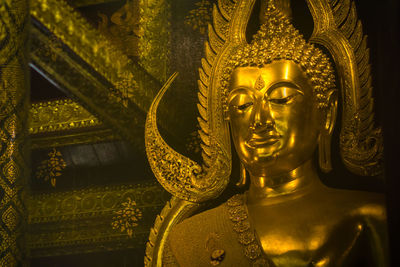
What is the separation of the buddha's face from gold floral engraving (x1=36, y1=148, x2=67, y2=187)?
1078 mm

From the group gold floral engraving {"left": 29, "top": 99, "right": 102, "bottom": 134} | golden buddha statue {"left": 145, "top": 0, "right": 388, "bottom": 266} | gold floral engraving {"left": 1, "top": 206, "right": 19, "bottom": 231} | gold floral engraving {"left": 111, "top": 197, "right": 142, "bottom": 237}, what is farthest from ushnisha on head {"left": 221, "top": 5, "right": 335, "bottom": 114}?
gold floral engraving {"left": 1, "top": 206, "right": 19, "bottom": 231}

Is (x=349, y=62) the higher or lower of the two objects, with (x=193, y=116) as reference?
higher

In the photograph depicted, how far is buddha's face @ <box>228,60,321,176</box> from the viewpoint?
3.13m

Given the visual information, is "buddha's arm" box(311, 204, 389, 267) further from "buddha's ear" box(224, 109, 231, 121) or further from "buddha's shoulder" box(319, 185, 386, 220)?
"buddha's ear" box(224, 109, 231, 121)

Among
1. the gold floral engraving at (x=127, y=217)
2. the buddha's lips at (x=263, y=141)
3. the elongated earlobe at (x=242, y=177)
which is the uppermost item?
the buddha's lips at (x=263, y=141)

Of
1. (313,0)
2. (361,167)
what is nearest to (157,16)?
(313,0)

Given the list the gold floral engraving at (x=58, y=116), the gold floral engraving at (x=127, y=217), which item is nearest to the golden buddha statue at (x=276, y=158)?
the gold floral engraving at (x=127, y=217)

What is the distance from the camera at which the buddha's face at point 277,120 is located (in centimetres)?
313

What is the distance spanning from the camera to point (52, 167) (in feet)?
12.2

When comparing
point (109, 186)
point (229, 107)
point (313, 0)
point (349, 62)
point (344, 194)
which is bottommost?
point (109, 186)

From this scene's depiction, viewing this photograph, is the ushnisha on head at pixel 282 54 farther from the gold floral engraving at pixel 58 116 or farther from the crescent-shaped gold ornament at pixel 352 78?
the gold floral engraving at pixel 58 116

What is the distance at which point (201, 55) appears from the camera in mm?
3520

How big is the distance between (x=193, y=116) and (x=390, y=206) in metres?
1.20

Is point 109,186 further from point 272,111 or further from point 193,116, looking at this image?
point 272,111
